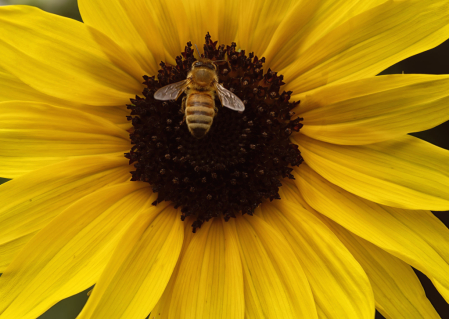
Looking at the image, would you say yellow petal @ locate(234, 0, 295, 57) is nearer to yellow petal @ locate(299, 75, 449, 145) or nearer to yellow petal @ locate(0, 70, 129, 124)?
yellow petal @ locate(299, 75, 449, 145)

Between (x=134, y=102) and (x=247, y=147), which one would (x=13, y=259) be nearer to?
(x=134, y=102)

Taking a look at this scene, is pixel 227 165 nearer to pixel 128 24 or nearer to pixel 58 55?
pixel 128 24

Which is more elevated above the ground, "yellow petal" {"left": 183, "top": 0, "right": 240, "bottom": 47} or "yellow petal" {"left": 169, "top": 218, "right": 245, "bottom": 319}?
"yellow petal" {"left": 183, "top": 0, "right": 240, "bottom": 47}

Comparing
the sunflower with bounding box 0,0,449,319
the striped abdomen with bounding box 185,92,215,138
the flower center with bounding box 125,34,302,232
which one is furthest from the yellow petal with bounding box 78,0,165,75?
the striped abdomen with bounding box 185,92,215,138

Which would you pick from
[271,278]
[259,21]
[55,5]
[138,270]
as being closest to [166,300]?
[138,270]

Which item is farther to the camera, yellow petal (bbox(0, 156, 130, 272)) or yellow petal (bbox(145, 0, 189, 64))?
yellow petal (bbox(145, 0, 189, 64))

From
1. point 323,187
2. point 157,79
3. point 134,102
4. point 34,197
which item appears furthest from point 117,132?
point 323,187
